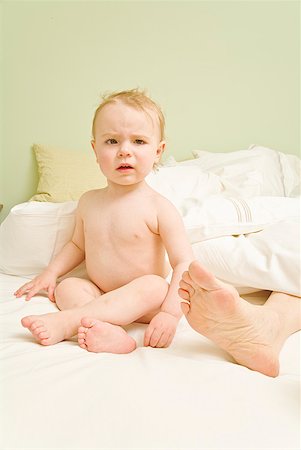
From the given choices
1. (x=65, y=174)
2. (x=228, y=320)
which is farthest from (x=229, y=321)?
(x=65, y=174)

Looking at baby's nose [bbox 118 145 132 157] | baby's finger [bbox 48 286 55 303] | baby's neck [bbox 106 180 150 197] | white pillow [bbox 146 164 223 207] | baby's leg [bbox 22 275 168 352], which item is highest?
baby's nose [bbox 118 145 132 157]

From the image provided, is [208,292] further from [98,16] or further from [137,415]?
[98,16]

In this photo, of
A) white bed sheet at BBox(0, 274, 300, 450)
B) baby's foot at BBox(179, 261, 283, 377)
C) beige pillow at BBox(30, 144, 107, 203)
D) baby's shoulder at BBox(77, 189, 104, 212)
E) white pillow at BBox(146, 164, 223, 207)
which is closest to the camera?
white bed sheet at BBox(0, 274, 300, 450)

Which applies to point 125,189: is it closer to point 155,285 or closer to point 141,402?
point 155,285

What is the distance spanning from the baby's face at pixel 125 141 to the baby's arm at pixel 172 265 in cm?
10

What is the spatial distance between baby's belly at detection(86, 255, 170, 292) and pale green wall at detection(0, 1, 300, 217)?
1.05 metres

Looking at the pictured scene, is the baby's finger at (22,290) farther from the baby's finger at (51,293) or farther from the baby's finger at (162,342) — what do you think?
the baby's finger at (162,342)

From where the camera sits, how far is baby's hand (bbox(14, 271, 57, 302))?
3.56 feet

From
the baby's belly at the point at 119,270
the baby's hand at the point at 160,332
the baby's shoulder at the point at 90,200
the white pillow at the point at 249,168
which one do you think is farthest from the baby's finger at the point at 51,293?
the white pillow at the point at 249,168

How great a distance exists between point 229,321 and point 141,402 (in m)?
0.24

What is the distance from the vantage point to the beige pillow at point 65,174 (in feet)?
→ 5.55

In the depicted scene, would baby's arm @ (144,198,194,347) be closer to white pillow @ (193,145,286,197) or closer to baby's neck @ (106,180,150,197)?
baby's neck @ (106,180,150,197)

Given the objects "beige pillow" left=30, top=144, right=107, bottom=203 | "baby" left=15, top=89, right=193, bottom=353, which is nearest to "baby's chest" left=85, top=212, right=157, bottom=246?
"baby" left=15, top=89, right=193, bottom=353

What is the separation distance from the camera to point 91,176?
171 centimetres
